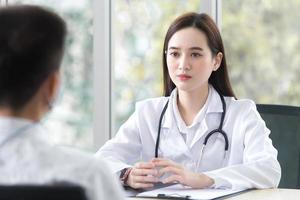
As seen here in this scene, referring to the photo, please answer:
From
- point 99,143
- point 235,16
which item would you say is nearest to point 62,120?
point 99,143

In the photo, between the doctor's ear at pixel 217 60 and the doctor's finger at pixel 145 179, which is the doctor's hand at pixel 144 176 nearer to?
the doctor's finger at pixel 145 179

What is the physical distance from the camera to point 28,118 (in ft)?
3.34

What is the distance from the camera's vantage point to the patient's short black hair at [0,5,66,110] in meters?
0.98

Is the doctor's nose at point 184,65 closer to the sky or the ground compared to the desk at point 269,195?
closer to the sky

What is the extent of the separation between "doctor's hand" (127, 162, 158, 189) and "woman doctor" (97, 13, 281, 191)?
68 mm

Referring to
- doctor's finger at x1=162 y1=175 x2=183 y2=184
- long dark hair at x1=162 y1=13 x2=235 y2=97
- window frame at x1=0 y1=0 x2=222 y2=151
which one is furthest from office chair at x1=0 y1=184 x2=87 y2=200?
window frame at x1=0 y1=0 x2=222 y2=151

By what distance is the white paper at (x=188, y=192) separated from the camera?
1874mm

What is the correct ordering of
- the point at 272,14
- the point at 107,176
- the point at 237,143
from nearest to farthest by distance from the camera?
the point at 107,176 < the point at 237,143 < the point at 272,14

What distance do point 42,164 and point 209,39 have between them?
4.85 feet

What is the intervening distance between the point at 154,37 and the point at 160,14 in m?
0.13

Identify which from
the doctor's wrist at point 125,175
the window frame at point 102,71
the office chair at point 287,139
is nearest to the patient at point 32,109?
the doctor's wrist at point 125,175

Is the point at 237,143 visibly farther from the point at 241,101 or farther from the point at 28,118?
the point at 28,118

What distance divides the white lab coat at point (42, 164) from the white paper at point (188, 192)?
0.88 m

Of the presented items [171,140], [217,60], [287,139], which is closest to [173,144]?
[171,140]
